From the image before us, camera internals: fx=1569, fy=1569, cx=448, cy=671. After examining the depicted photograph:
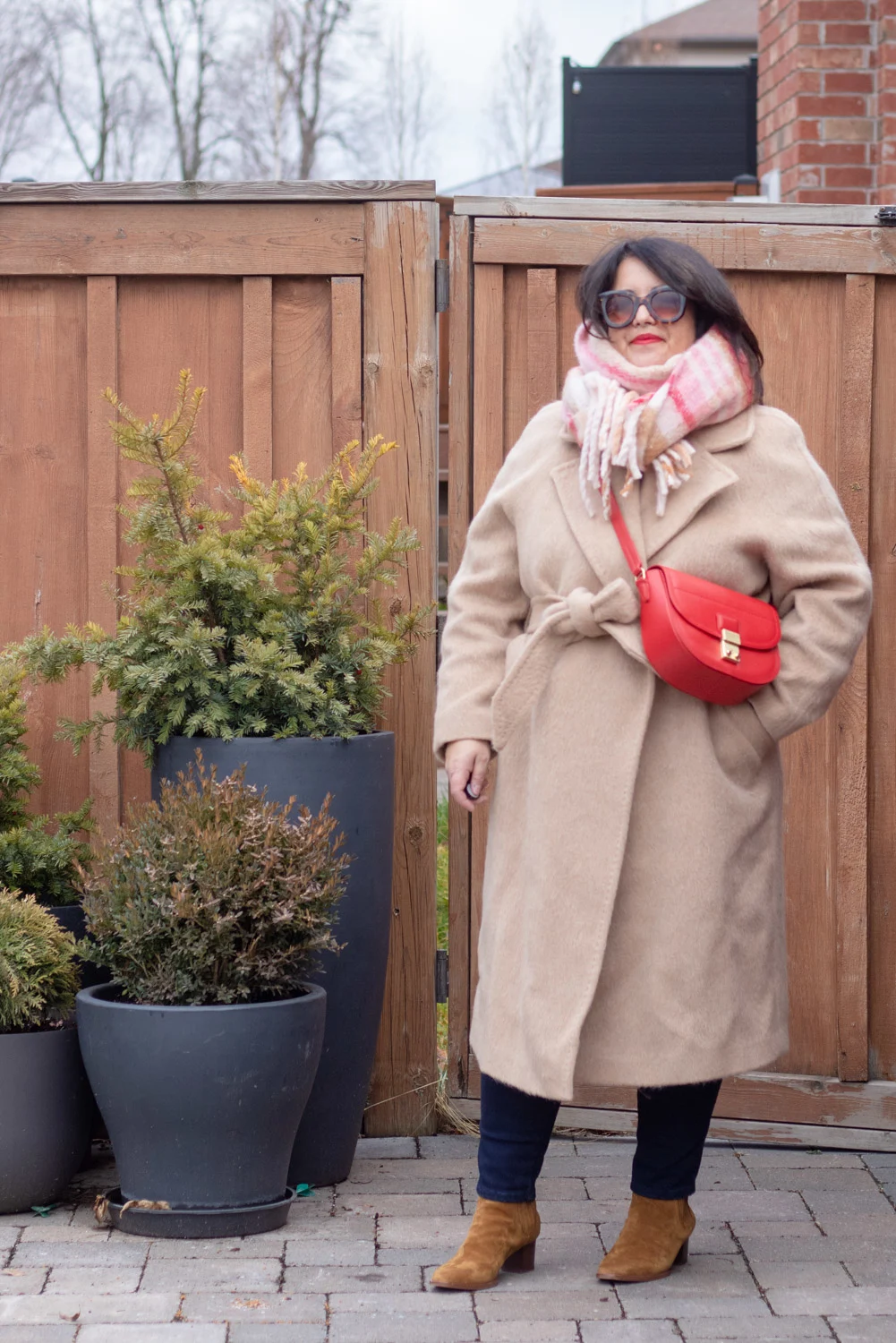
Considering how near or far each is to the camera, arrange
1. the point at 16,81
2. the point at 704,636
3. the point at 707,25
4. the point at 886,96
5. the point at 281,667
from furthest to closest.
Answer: the point at 707,25 < the point at 16,81 < the point at 886,96 < the point at 281,667 < the point at 704,636

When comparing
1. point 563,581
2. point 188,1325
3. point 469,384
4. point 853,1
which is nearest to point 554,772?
point 563,581

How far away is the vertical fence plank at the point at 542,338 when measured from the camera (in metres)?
3.96

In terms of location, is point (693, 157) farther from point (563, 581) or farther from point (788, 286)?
point (563, 581)

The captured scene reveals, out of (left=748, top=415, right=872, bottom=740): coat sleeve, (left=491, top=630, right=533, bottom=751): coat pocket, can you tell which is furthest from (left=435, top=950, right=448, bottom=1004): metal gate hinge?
(left=748, top=415, right=872, bottom=740): coat sleeve

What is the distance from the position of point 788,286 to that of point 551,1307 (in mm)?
2491

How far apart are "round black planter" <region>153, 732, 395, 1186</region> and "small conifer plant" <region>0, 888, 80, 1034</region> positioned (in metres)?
0.43

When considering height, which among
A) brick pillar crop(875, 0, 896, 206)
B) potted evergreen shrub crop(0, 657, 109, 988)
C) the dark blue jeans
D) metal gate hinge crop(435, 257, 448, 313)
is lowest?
the dark blue jeans

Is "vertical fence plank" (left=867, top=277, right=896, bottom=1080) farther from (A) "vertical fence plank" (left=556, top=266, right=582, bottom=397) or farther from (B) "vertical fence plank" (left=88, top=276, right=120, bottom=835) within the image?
(B) "vertical fence plank" (left=88, top=276, right=120, bottom=835)

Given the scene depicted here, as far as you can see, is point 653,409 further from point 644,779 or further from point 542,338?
point 542,338

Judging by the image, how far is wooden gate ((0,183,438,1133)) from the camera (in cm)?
394

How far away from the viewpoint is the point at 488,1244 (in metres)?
3.00

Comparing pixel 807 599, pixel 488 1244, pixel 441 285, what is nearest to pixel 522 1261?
pixel 488 1244

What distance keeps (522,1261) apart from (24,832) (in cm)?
149

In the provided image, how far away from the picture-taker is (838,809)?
4.00 meters
